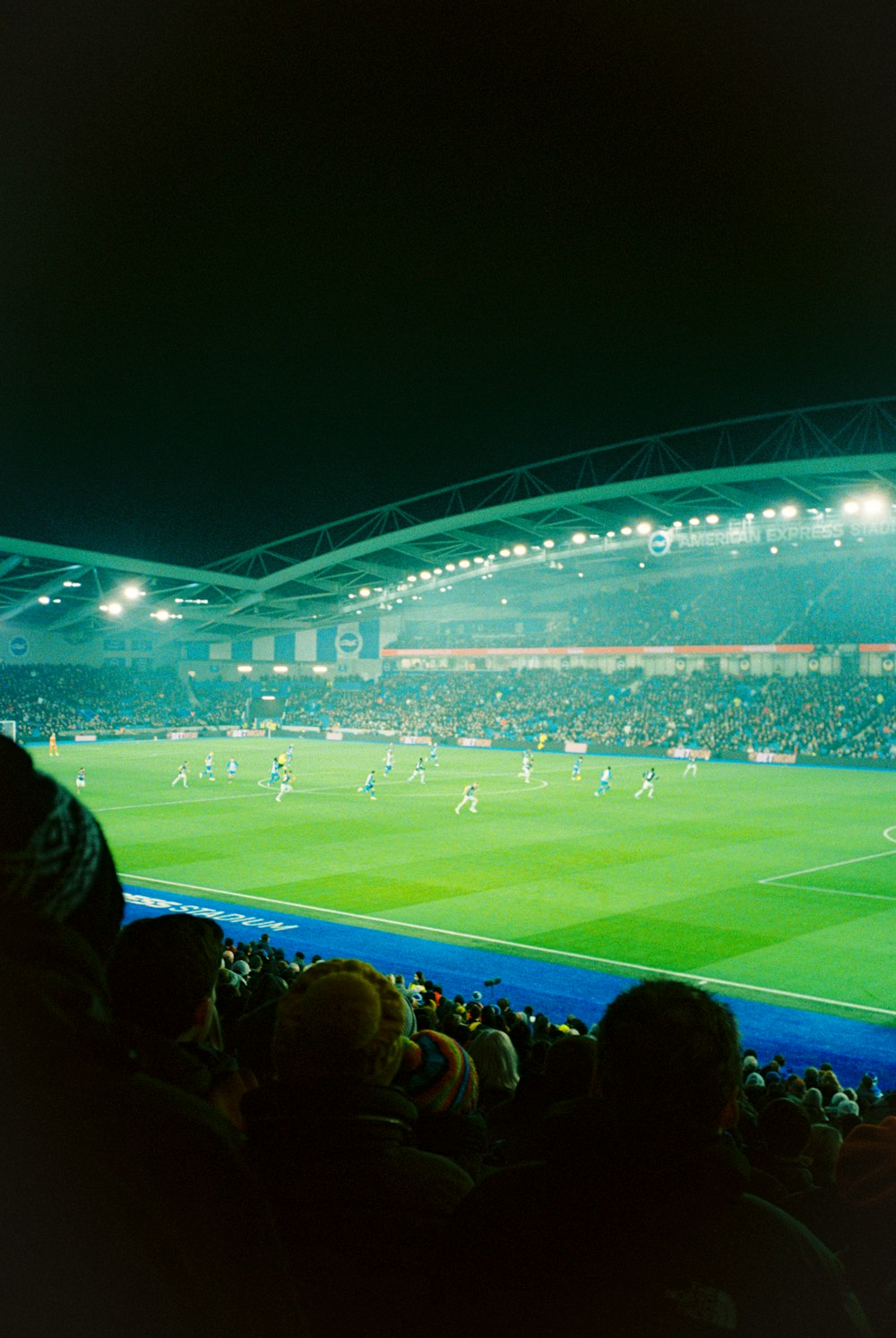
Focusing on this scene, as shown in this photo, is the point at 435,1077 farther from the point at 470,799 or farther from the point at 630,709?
the point at 630,709

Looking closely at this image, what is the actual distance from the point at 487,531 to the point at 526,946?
38.6 meters

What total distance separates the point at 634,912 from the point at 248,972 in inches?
453

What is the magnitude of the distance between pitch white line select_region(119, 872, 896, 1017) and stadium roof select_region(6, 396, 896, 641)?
26663 millimetres

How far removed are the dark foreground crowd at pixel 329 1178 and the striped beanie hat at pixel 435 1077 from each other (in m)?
0.71

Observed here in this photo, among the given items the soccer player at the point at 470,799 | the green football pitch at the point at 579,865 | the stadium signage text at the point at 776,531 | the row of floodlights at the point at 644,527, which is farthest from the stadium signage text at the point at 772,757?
the soccer player at the point at 470,799

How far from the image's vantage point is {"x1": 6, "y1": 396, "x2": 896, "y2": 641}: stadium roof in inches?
1677

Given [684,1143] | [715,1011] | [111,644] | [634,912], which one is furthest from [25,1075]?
[111,644]

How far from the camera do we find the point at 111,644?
88.8 metres

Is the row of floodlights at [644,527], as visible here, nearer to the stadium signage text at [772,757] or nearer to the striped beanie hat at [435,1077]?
the stadium signage text at [772,757]

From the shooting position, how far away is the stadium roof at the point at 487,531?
4259 cm

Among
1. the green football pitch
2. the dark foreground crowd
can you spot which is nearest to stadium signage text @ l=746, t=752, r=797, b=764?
the green football pitch

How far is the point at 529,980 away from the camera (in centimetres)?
1741

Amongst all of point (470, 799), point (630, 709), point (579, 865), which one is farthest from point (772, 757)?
point (579, 865)

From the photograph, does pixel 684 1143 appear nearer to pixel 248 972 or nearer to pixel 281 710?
pixel 248 972
